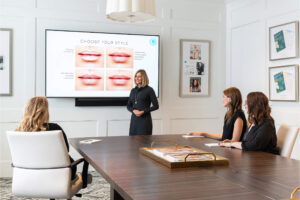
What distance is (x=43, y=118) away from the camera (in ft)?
9.33

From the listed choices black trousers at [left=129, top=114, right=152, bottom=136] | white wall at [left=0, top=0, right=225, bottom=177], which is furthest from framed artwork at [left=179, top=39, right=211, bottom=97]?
black trousers at [left=129, top=114, right=152, bottom=136]

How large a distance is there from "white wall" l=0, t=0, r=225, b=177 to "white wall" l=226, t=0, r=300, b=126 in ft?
0.68

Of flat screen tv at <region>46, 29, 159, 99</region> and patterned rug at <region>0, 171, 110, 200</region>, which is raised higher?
flat screen tv at <region>46, 29, 159, 99</region>

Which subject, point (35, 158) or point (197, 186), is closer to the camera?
point (197, 186)

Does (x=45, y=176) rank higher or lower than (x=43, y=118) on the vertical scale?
lower

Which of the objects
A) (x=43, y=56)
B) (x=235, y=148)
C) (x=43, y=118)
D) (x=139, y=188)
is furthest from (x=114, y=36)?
(x=139, y=188)

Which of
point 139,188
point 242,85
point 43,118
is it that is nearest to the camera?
point 139,188

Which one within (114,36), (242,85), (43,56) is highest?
(114,36)

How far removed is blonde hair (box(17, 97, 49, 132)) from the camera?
9.16 feet

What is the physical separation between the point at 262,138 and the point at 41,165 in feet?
5.67

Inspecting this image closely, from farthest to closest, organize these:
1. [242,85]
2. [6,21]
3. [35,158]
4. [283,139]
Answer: [242,85] < [6,21] < [283,139] < [35,158]

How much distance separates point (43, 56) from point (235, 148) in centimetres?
347

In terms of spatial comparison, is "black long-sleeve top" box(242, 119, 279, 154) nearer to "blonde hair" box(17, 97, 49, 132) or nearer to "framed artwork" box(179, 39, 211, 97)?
"blonde hair" box(17, 97, 49, 132)

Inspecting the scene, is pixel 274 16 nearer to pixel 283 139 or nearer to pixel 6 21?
pixel 283 139
